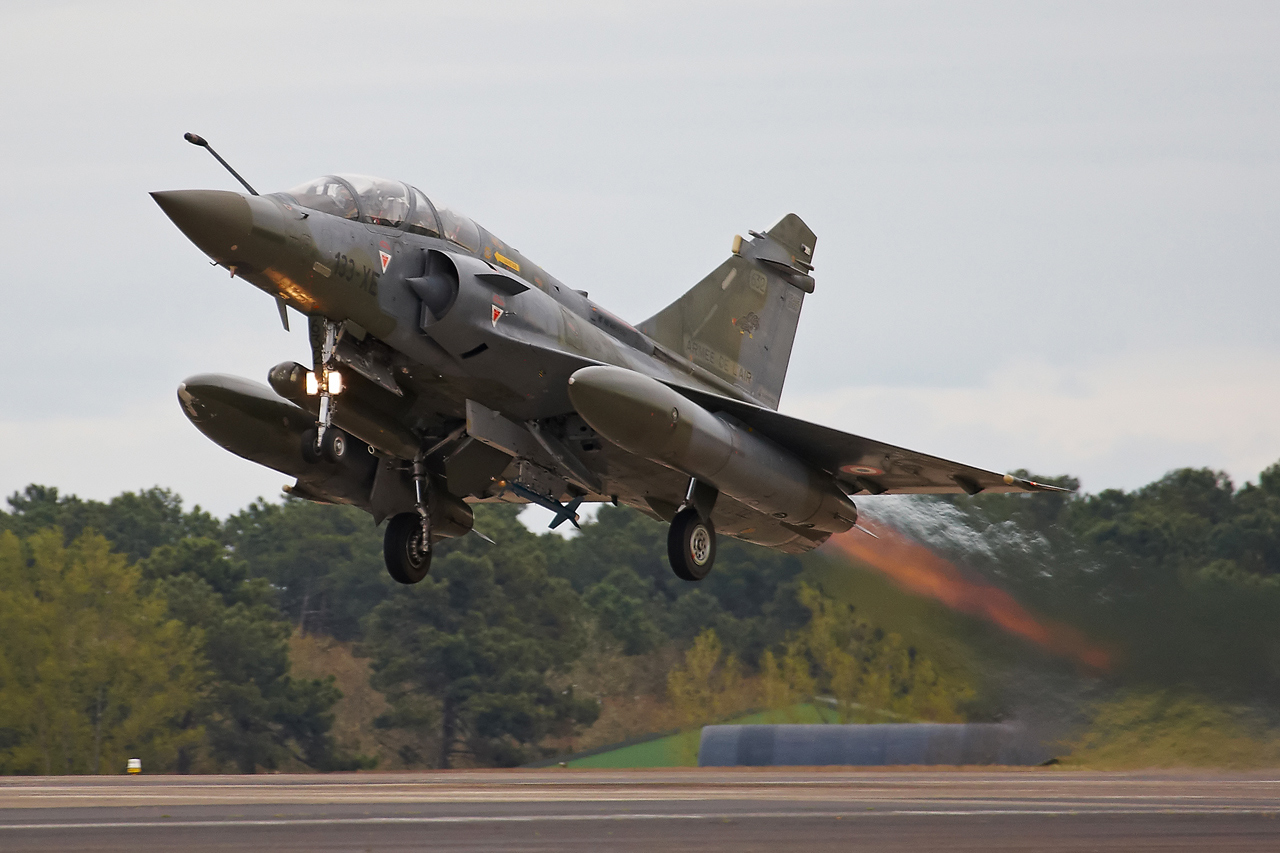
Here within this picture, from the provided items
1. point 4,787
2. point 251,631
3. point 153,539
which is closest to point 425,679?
point 251,631

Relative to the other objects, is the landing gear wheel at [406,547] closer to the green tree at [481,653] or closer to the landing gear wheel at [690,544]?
the landing gear wheel at [690,544]

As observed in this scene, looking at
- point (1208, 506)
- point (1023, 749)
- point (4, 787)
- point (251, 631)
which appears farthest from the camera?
point (251, 631)

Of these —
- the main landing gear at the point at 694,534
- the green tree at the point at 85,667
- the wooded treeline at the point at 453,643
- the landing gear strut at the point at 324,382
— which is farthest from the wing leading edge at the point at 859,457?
the green tree at the point at 85,667

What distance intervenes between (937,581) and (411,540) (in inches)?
321

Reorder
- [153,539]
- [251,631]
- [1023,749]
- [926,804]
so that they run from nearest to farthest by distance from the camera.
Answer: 1. [926,804]
2. [1023,749]
3. [251,631]
4. [153,539]

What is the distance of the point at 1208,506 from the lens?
2988 centimetres

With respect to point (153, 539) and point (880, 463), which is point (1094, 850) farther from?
point (153, 539)

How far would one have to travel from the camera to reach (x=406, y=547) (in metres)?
16.7

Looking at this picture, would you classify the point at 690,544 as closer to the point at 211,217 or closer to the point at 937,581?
the point at 937,581

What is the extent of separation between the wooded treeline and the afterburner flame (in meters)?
3.61

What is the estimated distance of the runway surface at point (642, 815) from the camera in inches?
396

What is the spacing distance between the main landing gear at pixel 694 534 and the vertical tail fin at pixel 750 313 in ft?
9.33

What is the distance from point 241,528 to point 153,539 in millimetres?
4491

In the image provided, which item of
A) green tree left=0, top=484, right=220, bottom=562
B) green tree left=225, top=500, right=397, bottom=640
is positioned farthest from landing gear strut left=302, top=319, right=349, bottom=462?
green tree left=0, top=484, right=220, bottom=562
